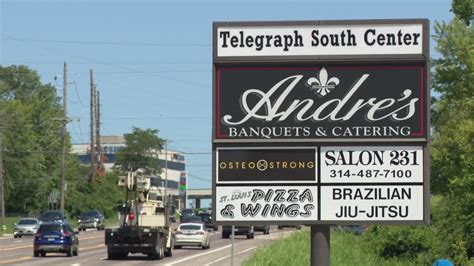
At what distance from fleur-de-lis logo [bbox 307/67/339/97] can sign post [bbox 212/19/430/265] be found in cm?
1

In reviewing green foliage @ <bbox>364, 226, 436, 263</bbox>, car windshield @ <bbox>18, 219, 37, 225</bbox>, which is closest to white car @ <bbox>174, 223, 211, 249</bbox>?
green foliage @ <bbox>364, 226, 436, 263</bbox>

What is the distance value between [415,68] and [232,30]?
2039 mm

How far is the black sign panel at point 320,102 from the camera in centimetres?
1162

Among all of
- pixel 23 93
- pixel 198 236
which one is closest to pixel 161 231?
pixel 198 236

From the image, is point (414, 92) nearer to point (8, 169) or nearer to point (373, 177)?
point (373, 177)

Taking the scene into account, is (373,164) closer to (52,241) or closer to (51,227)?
(51,227)

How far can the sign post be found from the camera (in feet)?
38.2

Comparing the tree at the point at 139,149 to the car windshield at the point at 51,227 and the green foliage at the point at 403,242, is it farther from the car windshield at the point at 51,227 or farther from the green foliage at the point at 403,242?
the green foliage at the point at 403,242

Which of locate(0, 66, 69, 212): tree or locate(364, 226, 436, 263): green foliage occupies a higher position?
locate(0, 66, 69, 212): tree

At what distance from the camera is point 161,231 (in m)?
47.3

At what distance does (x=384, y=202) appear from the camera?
461 inches

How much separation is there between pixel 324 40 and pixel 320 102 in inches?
27.2

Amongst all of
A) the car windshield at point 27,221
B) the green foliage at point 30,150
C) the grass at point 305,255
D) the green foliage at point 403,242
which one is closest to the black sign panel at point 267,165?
the grass at point 305,255

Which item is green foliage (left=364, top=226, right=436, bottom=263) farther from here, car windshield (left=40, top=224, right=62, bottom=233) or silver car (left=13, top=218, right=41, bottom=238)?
silver car (left=13, top=218, right=41, bottom=238)
